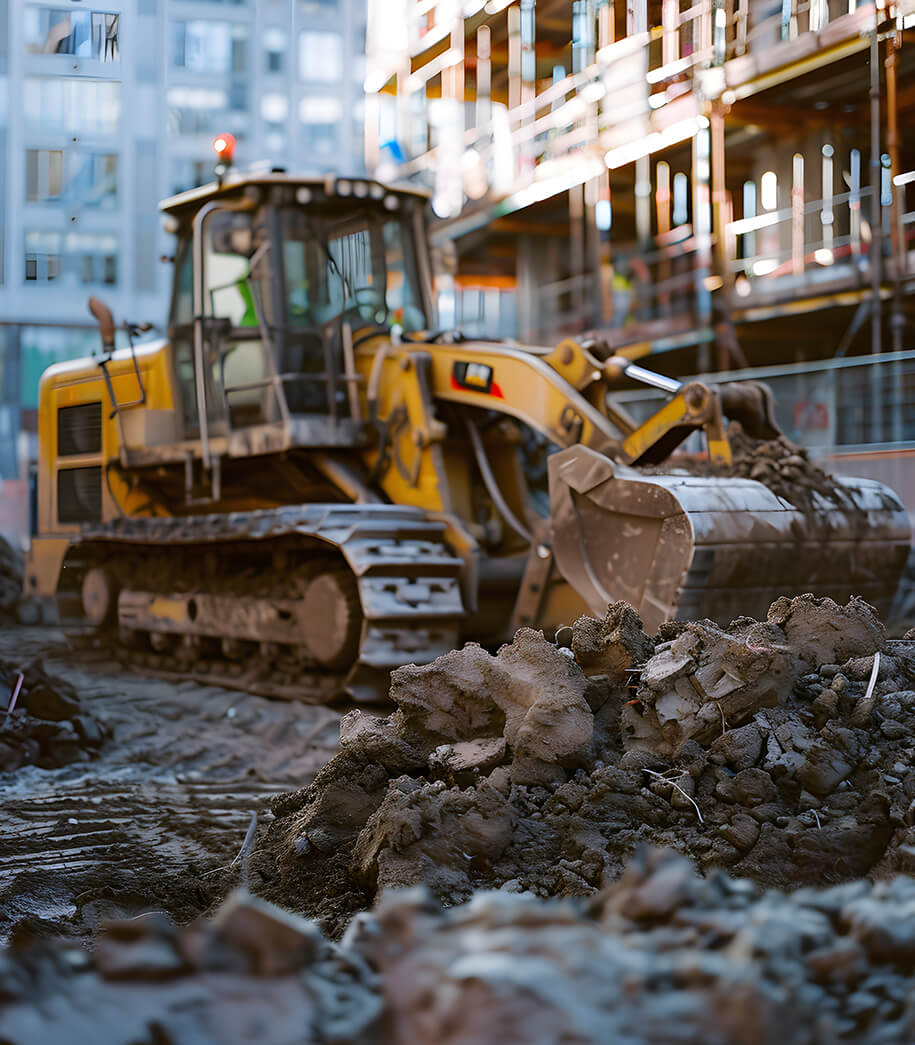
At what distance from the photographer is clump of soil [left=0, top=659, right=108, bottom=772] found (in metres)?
6.20

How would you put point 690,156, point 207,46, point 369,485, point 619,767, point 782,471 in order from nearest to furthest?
point 619,767 → point 207,46 → point 782,471 → point 369,485 → point 690,156

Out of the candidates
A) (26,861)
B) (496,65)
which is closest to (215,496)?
(496,65)

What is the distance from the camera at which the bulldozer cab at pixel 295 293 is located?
849 cm

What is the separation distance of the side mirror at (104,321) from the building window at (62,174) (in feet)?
13.7

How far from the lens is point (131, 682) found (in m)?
8.98

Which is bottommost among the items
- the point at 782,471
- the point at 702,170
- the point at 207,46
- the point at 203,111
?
the point at 782,471

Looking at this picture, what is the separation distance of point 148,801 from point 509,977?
4307 millimetres

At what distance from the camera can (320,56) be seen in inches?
397

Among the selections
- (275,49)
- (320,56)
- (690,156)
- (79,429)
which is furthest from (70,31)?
(690,156)

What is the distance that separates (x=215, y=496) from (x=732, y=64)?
10.3 meters

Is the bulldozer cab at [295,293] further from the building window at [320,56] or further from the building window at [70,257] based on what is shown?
the building window at [320,56]

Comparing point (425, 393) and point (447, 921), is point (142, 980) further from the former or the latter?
point (425, 393)

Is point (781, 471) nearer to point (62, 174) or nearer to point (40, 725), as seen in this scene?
point (62, 174)

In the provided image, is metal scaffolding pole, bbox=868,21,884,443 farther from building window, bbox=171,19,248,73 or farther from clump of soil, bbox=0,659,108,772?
clump of soil, bbox=0,659,108,772
